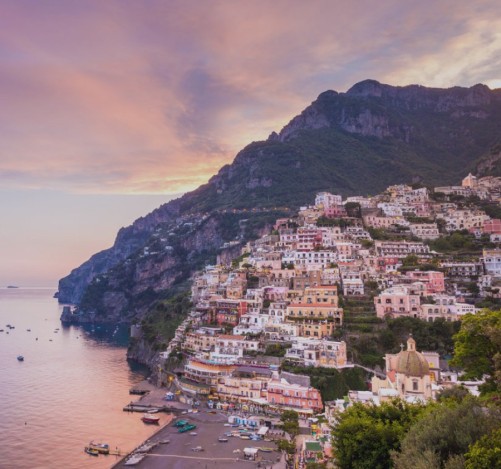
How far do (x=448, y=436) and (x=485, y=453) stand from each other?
236 cm

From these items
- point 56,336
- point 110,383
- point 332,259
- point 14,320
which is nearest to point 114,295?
point 14,320

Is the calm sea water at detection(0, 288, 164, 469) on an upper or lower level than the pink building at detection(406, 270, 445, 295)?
lower

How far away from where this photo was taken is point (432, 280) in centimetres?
6781

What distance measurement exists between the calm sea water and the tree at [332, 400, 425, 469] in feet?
95.3

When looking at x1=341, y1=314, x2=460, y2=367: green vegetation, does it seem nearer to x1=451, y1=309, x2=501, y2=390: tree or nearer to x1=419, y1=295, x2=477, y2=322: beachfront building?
x1=419, y1=295, x2=477, y2=322: beachfront building

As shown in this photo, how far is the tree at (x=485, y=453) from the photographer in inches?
559

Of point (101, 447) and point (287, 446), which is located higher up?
point (287, 446)

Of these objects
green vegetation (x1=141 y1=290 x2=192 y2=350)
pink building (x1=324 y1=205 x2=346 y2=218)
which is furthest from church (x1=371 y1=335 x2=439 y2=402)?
pink building (x1=324 y1=205 x2=346 y2=218)

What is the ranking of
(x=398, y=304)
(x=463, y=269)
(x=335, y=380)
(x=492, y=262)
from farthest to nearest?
(x=463, y=269) < (x=492, y=262) < (x=398, y=304) < (x=335, y=380)

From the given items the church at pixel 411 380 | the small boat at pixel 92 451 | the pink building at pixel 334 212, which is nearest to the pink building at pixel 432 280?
the church at pixel 411 380

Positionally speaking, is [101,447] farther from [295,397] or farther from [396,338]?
[396,338]

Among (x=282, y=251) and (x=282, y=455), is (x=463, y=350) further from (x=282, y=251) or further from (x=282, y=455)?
(x=282, y=251)

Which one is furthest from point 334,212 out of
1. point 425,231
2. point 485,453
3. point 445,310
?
point 485,453

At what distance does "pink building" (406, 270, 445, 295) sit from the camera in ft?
221
